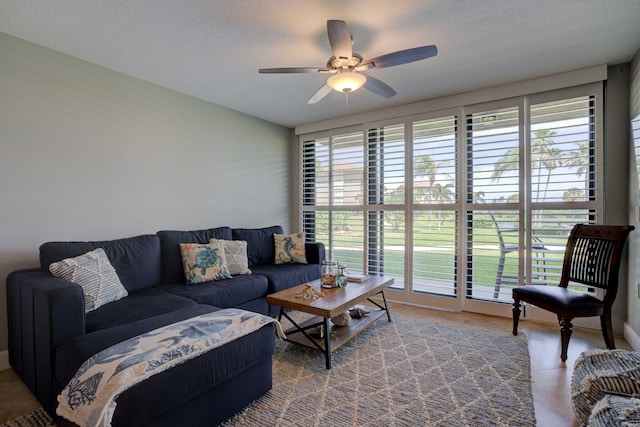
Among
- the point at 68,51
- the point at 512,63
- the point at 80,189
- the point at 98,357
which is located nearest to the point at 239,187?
the point at 80,189

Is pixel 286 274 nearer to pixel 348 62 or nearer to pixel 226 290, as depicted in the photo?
pixel 226 290

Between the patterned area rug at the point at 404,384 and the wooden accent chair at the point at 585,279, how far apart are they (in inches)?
16.2

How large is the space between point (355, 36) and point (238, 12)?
34.2 inches

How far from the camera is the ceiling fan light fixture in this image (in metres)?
2.20

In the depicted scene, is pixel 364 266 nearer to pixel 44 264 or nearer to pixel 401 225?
pixel 401 225

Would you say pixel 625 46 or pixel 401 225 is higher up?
pixel 625 46

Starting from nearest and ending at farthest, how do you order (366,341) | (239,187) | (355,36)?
1. (355,36)
2. (366,341)
3. (239,187)

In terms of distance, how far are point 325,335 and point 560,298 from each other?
72.5 inches

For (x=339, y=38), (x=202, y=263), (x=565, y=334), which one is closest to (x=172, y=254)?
(x=202, y=263)

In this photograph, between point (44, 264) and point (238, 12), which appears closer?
point (238, 12)

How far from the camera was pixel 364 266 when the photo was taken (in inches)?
163

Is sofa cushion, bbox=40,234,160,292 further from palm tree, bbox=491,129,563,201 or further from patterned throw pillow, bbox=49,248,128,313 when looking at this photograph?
palm tree, bbox=491,129,563,201

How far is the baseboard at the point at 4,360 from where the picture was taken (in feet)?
7.36

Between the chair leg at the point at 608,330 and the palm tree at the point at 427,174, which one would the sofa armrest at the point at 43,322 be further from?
the chair leg at the point at 608,330
